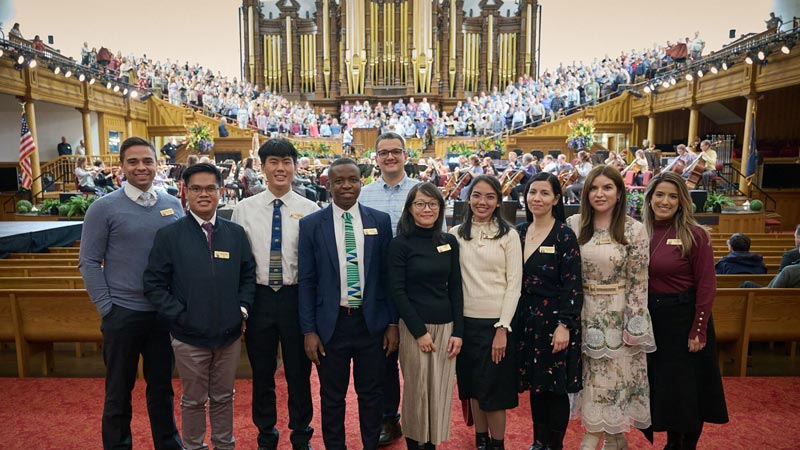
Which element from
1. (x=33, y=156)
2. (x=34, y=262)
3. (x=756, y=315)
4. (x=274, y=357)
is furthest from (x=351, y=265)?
(x=33, y=156)

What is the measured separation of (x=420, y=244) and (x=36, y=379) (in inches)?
129

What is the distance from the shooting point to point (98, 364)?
13.9 feet

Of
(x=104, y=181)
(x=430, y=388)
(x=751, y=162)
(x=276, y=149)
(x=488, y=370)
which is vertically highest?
(x=751, y=162)

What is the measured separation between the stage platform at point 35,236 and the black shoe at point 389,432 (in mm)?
5115

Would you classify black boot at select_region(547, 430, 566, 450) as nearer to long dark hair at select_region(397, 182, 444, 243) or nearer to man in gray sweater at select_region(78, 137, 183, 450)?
long dark hair at select_region(397, 182, 444, 243)

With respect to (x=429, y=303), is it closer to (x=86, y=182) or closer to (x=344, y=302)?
(x=344, y=302)

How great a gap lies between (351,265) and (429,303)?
43 cm

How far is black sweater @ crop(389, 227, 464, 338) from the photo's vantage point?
2479 millimetres

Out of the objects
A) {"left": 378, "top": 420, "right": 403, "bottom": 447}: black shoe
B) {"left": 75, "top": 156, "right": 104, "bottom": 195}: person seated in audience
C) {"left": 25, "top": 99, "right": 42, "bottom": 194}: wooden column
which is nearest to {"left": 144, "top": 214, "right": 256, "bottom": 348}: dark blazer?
{"left": 378, "top": 420, "right": 403, "bottom": 447}: black shoe

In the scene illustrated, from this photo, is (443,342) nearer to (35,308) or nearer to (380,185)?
(380,185)

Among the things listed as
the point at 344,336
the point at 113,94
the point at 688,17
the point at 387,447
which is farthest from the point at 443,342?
the point at 688,17

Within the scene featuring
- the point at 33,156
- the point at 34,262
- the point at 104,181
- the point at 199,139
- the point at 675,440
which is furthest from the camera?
the point at 199,139

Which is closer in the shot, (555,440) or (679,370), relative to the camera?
(679,370)

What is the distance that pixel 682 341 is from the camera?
251 cm
